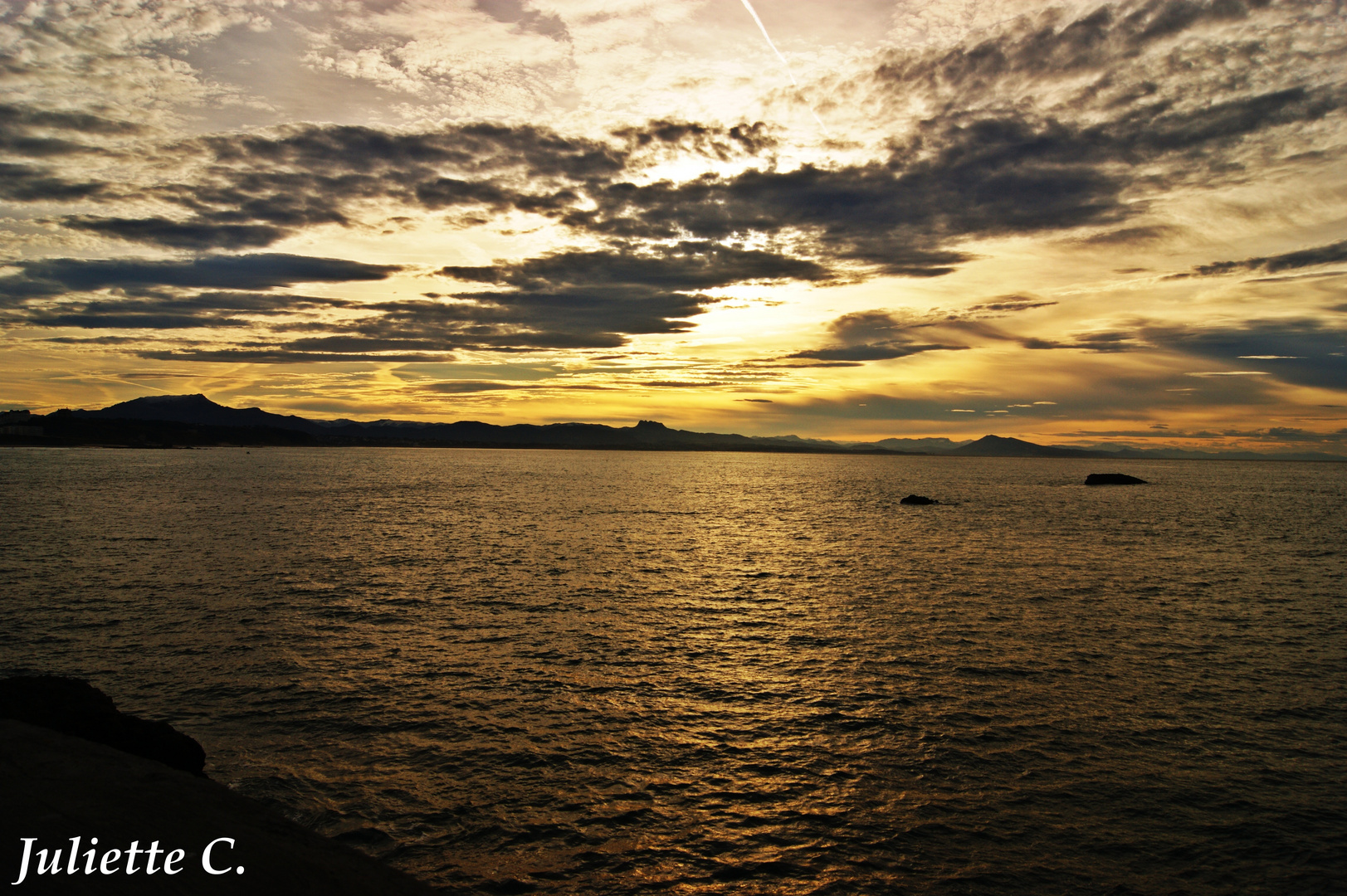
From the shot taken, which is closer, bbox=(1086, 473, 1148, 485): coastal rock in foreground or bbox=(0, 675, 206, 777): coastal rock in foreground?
bbox=(0, 675, 206, 777): coastal rock in foreground

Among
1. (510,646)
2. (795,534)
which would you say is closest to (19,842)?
(510,646)

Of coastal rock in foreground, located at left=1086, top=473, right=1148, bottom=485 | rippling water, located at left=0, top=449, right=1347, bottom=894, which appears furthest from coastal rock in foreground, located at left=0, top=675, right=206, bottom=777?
coastal rock in foreground, located at left=1086, top=473, right=1148, bottom=485

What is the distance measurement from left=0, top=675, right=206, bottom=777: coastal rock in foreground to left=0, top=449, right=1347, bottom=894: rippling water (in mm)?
1579

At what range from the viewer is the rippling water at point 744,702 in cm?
1303

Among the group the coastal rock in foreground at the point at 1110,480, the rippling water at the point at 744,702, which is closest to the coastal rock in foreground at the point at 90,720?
the rippling water at the point at 744,702

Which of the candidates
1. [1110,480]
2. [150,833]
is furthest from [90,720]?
[1110,480]

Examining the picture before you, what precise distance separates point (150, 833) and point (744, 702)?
1445 cm

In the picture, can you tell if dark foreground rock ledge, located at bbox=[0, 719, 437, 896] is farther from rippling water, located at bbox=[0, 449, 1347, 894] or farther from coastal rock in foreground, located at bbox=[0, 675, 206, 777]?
rippling water, located at bbox=[0, 449, 1347, 894]

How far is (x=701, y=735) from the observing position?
716 inches

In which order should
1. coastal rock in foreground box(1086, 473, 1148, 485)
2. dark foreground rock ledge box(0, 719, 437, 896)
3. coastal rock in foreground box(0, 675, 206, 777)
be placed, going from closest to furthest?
dark foreground rock ledge box(0, 719, 437, 896)
coastal rock in foreground box(0, 675, 206, 777)
coastal rock in foreground box(1086, 473, 1148, 485)

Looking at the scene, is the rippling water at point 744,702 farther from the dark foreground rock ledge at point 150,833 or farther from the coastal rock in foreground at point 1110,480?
the coastal rock in foreground at point 1110,480

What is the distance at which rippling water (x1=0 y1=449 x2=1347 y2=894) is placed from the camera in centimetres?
1303

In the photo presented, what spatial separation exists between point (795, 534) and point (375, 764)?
51291 millimetres

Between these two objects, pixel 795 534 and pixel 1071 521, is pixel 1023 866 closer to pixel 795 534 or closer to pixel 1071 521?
pixel 795 534
